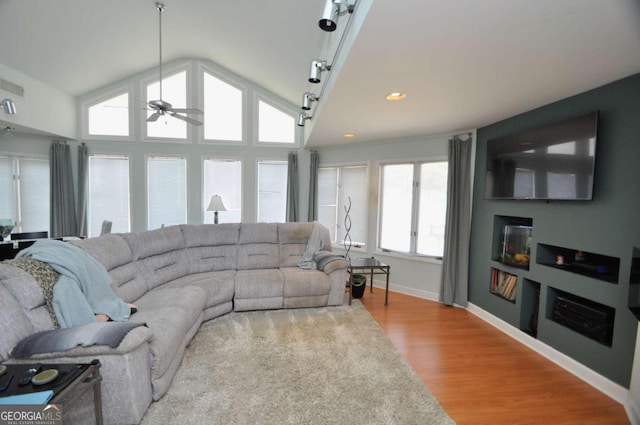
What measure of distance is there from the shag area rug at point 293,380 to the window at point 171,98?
387 centimetres

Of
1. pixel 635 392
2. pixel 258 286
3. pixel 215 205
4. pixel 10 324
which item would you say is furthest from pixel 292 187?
pixel 635 392

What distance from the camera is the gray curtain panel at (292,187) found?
545 cm

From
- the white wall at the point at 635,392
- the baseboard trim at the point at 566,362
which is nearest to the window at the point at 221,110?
the baseboard trim at the point at 566,362

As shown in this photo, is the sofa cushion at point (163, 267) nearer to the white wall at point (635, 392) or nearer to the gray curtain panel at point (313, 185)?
the gray curtain panel at point (313, 185)

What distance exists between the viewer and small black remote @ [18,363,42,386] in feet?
4.14

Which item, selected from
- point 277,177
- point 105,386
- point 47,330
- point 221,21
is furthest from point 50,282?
point 277,177

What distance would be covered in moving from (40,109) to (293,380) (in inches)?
209

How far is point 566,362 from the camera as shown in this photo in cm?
254

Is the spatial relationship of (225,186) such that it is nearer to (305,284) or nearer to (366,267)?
(305,284)

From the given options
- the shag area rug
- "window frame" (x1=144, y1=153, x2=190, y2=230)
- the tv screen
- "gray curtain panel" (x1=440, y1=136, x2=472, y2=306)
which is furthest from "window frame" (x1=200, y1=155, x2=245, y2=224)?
the tv screen

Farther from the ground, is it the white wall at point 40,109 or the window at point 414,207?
the white wall at point 40,109

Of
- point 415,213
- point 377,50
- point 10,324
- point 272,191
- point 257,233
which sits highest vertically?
point 377,50

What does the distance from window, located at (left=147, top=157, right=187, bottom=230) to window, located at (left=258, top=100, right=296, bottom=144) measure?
64.1 inches

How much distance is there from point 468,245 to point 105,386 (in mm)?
4029
